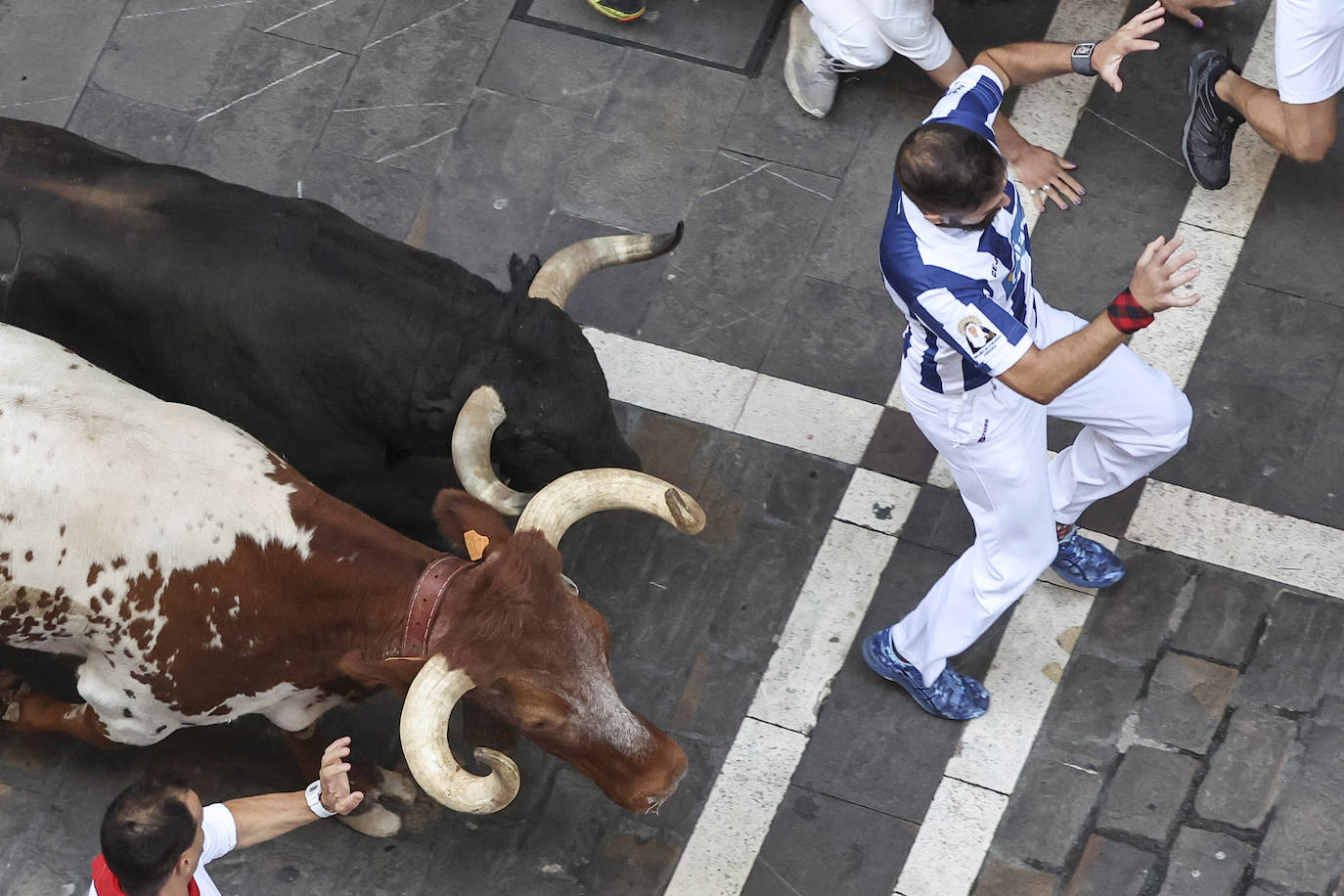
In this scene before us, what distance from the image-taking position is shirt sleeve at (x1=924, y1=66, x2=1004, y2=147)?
457 centimetres

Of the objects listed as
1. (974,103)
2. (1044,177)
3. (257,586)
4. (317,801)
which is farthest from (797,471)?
(317,801)

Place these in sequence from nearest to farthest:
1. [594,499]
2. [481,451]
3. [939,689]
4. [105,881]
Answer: [105,881], [594,499], [481,451], [939,689]

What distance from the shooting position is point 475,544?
181 inches

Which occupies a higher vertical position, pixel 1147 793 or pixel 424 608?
pixel 424 608

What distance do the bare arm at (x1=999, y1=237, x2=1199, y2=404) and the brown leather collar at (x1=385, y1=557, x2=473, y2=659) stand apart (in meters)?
1.92

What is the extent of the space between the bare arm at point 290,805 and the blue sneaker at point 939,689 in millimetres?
2090

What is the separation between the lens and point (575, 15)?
7484mm

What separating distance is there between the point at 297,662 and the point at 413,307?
1.42m

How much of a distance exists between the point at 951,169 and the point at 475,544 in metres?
1.89

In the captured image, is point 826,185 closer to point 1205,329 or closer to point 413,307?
point 1205,329

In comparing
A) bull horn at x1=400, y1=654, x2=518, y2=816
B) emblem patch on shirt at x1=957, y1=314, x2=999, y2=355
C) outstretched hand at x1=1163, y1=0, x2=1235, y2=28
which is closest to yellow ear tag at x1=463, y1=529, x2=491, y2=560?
bull horn at x1=400, y1=654, x2=518, y2=816

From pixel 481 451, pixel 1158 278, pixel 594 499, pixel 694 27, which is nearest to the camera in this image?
pixel 1158 278

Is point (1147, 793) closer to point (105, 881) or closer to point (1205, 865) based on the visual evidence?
point (1205, 865)

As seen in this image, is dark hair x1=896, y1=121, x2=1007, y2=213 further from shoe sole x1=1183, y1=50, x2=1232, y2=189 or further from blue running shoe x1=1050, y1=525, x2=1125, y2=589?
shoe sole x1=1183, y1=50, x2=1232, y2=189
